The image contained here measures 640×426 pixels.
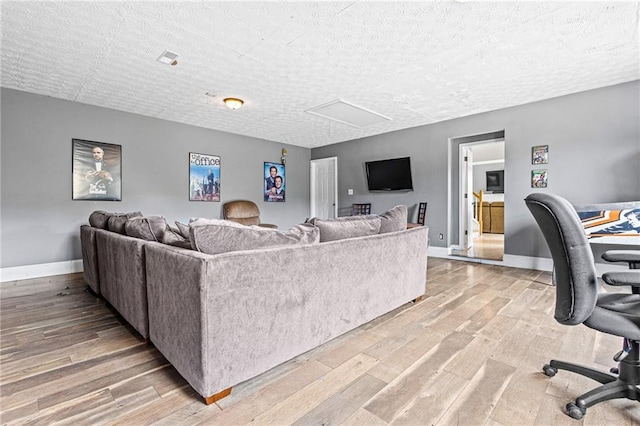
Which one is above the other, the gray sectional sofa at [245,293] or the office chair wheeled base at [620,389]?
the gray sectional sofa at [245,293]

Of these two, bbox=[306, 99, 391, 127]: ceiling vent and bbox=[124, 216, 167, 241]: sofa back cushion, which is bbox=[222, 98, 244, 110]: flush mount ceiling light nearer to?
bbox=[306, 99, 391, 127]: ceiling vent

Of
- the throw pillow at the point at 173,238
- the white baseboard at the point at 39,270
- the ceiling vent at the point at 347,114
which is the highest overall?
the ceiling vent at the point at 347,114

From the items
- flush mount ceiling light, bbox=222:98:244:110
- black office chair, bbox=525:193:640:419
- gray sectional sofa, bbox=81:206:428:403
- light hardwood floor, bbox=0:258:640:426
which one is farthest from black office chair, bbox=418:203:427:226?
black office chair, bbox=525:193:640:419

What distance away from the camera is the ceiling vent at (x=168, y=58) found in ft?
9.49

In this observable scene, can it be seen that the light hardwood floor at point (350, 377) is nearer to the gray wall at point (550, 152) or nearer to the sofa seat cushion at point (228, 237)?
the sofa seat cushion at point (228, 237)

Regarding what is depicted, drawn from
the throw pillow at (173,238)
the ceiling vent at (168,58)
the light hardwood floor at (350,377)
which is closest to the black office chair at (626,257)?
the light hardwood floor at (350,377)

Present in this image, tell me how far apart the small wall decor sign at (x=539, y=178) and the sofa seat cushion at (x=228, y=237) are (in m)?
4.12

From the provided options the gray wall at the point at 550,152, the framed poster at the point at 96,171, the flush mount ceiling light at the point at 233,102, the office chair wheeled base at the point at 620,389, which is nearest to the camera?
the office chair wheeled base at the point at 620,389

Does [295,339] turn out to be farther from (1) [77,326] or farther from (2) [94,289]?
(2) [94,289]

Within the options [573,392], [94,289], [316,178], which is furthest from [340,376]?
[316,178]

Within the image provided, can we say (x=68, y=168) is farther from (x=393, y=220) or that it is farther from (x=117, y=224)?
(x=393, y=220)

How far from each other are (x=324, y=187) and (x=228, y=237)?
19.7 feet

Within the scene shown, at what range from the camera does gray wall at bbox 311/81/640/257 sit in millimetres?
3621

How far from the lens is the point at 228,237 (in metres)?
1.49
